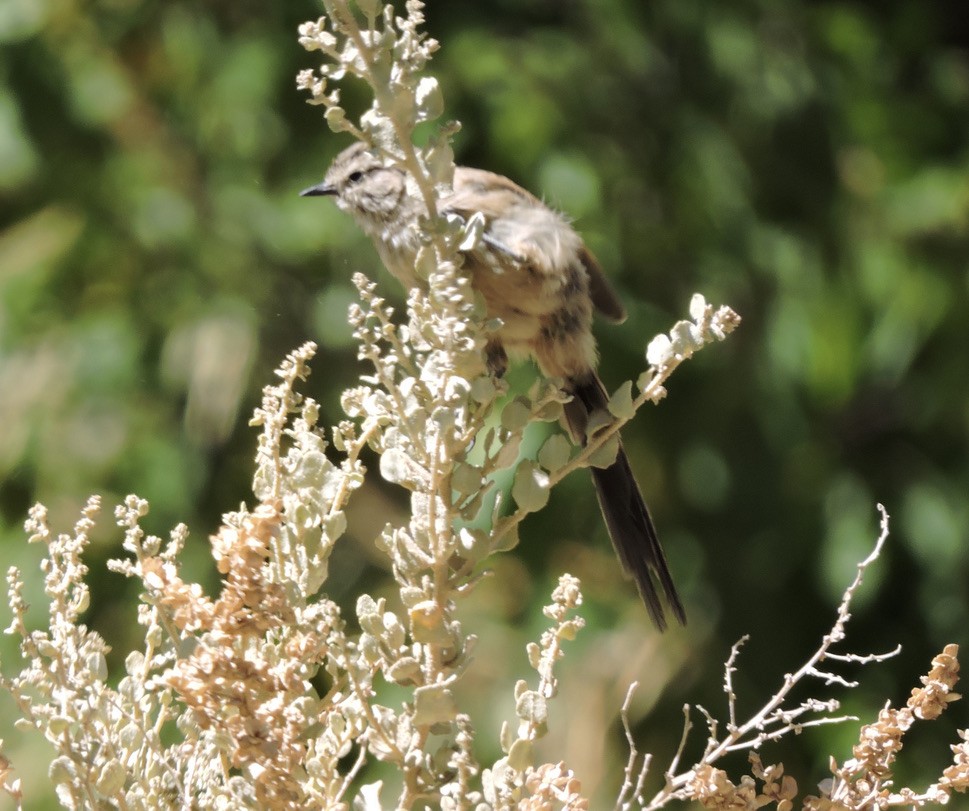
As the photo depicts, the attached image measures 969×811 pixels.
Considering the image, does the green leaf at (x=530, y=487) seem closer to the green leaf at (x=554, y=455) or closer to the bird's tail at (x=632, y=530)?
the green leaf at (x=554, y=455)

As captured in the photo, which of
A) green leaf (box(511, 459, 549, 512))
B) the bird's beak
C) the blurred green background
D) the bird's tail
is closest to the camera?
green leaf (box(511, 459, 549, 512))

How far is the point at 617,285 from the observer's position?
141 inches

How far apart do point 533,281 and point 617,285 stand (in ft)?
5.53

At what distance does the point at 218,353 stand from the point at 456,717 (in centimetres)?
260

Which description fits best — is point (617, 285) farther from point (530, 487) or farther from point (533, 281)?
point (530, 487)

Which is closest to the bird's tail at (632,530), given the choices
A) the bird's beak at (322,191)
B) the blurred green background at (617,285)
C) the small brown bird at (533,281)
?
the small brown bird at (533,281)

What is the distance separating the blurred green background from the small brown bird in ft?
4.04

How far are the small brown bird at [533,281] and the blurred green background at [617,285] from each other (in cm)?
123

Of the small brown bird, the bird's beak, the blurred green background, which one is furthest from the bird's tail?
the blurred green background

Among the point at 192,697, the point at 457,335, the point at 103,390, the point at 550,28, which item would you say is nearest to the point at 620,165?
the point at 550,28

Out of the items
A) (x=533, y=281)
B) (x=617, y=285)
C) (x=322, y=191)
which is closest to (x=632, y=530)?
(x=533, y=281)

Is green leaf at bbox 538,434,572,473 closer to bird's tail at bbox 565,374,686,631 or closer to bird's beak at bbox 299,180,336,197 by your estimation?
bird's tail at bbox 565,374,686,631

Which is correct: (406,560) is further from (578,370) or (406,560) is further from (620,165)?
(620,165)

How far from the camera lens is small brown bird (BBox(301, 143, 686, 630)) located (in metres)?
1.91
